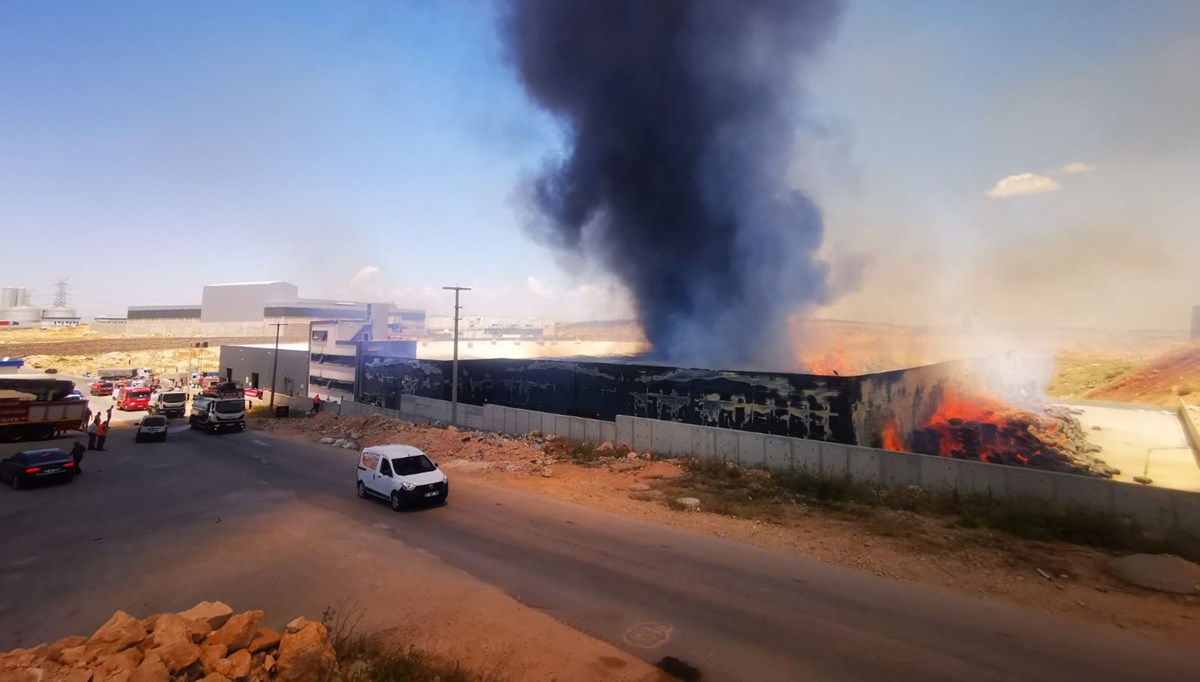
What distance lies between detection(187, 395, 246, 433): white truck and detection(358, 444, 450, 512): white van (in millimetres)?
21917

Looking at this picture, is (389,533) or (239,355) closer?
(389,533)

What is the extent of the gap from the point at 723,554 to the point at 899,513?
6321 mm

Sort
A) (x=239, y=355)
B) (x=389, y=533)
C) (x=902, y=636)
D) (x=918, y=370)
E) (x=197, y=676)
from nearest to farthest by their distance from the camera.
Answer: (x=197, y=676), (x=902, y=636), (x=389, y=533), (x=918, y=370), (x=239, y=355)

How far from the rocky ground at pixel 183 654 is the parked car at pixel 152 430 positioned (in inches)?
1134

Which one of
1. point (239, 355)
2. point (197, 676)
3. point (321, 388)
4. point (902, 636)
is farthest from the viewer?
point (239, 355)

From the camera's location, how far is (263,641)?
6703mm

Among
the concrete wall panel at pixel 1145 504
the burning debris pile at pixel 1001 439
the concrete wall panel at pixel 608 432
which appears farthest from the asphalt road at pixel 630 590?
the burning debris pile at pixel 1001 439

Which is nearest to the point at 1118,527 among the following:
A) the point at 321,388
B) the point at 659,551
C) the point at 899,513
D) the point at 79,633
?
the point at 899,513

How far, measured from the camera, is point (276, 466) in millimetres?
22859

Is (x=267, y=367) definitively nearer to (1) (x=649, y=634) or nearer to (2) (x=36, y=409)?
(2) (x=36, y=409)

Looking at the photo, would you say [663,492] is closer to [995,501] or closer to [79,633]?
[995,501]

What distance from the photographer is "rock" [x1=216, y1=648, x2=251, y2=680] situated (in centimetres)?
618

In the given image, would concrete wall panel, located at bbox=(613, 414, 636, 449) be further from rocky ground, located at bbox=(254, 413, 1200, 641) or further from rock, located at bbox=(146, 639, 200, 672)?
rock, located at bbox=(146, 639, 200, 672)

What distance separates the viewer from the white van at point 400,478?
50.9ft
